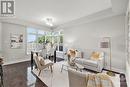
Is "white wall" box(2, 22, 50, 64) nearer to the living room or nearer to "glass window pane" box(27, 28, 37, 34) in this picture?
the living room

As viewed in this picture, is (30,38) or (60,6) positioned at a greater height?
(60,6)

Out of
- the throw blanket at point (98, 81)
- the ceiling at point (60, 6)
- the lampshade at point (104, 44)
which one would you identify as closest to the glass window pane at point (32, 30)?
the ceiling at point (60, 6)

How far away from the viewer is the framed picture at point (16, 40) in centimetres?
612

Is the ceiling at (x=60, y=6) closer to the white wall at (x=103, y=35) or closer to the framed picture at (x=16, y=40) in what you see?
the white wall at (x=103, y=35)

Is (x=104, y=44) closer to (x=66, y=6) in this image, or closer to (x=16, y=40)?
(x=66, y=6)

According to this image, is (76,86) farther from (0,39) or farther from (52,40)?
(52,40)

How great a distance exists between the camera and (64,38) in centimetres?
780

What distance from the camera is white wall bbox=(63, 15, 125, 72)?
4391 mm

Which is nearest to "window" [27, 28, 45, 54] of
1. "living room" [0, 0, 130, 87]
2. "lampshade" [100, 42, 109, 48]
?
"living room" [0, 0, 130, 87]

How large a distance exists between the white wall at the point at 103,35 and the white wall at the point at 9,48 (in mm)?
3390

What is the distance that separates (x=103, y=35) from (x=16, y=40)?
536 centimetres

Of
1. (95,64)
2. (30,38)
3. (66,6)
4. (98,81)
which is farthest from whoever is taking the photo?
(30,38)

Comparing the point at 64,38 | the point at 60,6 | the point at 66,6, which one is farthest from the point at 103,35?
the point at 64,38

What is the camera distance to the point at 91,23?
566 cm
